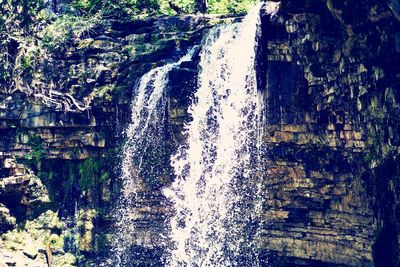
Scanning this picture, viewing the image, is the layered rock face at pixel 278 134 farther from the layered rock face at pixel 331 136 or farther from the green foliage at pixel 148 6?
the green foliage at pixel 148 6

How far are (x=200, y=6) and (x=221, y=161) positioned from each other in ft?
22.0

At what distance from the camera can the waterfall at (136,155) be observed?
89.3ft

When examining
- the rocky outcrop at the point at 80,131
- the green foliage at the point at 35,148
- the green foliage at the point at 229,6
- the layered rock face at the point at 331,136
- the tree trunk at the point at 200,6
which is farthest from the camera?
the green foliage at the point at 229,6

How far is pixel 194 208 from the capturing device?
27250 millimetres

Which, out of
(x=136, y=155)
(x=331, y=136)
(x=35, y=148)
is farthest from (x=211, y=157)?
(x=35, y=148)

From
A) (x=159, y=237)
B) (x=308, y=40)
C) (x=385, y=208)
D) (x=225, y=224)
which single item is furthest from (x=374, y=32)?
(x=159, y=237)

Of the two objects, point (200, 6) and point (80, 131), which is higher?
point (200, 6)

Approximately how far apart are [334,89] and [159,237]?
7.38 meters

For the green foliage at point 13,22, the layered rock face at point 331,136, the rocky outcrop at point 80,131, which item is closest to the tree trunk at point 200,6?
the rocky outcrop at point 80,131

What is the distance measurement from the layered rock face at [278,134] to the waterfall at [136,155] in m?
0.29

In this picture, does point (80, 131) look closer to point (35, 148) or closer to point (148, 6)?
point (35, 148)

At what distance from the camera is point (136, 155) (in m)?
27.8

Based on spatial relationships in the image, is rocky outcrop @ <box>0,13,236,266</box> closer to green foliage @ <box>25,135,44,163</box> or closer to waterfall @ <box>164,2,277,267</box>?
green foliage @ <box>25,135,44,163</box>

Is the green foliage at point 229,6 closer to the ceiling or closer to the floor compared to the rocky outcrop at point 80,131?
closer to the ceiling
